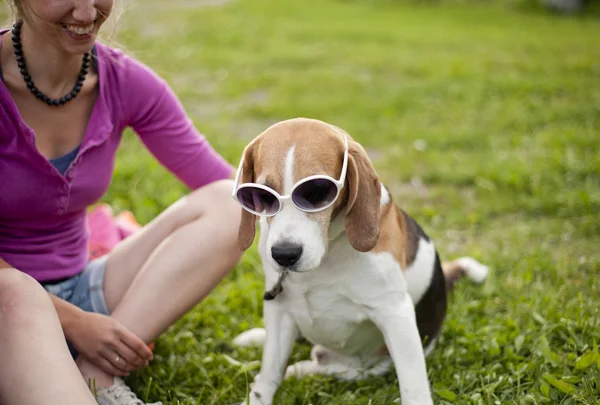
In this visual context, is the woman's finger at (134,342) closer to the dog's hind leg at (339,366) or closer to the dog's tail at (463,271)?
the dog's hind leg at (339,366)

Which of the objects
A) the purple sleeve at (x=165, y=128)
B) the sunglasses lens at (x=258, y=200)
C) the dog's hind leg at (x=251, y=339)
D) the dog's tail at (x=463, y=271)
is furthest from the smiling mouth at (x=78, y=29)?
the dog's tail at (x=463, y=271)

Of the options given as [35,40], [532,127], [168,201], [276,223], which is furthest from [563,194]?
[35,40]

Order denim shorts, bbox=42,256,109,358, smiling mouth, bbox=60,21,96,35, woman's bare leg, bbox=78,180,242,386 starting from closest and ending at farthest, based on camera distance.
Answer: smiling mouth, bbox=60,21,96,35 → woman's bare leg, bbox=78,180,242,386 → denim shorts, bbox=42,256,109,358

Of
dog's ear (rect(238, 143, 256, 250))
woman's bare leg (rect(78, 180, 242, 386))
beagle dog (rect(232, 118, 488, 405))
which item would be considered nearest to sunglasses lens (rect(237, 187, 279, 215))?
beagle dog (rect(232, 118, 488, 405))

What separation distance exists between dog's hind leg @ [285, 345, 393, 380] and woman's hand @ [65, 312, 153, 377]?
2.44ft

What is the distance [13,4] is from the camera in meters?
2.82

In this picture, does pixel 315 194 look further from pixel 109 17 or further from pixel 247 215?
pixel 109 17

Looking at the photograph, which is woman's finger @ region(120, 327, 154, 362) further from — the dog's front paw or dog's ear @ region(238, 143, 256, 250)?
dog's ear @ region(238, 143, 256, 250)

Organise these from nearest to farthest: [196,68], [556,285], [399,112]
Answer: [556,285], [399,112], [196,68]

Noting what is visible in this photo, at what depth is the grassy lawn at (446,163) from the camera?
3035mm

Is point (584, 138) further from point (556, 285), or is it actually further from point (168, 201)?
point (168, 201)

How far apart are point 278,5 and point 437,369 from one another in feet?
43.1

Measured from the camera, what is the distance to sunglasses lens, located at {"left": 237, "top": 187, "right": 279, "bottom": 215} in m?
2.38

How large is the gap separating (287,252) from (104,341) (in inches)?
38.3
